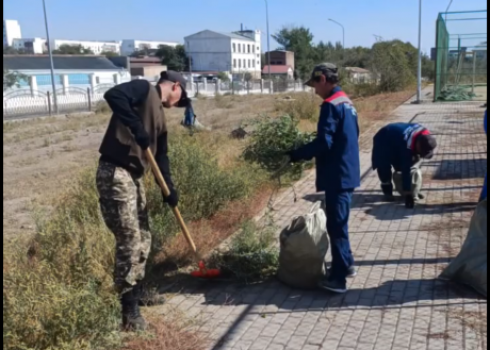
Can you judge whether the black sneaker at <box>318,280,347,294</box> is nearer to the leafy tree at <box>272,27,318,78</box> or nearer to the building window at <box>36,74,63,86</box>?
the building window at <box>36,74,63,86</box>

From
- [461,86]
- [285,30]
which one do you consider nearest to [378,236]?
[461,86]

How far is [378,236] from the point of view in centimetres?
632

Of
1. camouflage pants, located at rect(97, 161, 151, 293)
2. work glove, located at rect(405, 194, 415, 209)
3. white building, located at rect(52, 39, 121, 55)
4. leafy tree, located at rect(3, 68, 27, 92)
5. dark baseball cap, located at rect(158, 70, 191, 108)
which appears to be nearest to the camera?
camouflage pants, located at rect(97, 161, 151, 293)

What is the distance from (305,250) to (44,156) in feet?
44.6

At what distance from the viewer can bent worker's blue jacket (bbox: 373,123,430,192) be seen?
23.0 feet

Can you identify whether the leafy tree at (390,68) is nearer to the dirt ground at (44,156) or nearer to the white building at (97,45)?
the dirt ground at (44,156)

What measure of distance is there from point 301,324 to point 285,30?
305 ft

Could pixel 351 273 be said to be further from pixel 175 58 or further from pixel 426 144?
pixel 175 58

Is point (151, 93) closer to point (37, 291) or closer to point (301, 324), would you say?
point (37, 291)

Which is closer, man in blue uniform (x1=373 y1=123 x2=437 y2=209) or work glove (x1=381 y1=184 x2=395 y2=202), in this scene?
man in blue uniform (x1=373 y1=123 x2=437 y2=209)

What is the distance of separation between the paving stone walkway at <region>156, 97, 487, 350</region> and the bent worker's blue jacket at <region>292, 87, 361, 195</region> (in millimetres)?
977

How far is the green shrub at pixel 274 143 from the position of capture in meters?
5.55

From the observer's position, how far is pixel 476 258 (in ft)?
15.2

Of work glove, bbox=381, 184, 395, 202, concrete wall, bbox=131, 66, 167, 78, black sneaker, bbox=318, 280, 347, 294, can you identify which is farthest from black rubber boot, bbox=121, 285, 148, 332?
concrete wall, bbox=131, 66, 167, 78
